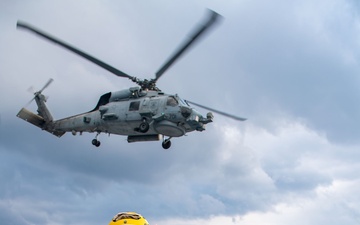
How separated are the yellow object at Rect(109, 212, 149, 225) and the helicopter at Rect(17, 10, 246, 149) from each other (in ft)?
85.6

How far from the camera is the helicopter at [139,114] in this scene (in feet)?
142

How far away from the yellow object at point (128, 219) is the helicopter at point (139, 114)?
26.1 metres

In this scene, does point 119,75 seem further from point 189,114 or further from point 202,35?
point 202,35

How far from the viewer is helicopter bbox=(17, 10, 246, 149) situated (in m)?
43.3

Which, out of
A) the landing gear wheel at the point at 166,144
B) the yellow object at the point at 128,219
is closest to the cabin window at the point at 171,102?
the landing gear wheel at the point at 166,144

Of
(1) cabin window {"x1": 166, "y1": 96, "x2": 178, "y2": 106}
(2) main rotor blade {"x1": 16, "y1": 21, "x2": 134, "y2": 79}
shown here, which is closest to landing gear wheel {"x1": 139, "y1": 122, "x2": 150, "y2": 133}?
(1) cabin window {"x1": 166, "y1": 96, "x2": 178, "y2": 106}

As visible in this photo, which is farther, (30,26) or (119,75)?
(119,75)

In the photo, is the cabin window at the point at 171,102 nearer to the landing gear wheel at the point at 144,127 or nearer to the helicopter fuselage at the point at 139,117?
the helicopter fuselage at the point at 139,117

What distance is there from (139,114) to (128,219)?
102ft

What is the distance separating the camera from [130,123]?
1804 inches

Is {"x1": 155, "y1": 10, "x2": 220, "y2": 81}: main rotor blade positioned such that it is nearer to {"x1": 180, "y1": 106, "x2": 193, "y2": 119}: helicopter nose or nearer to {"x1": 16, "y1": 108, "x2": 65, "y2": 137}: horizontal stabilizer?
{"x1": 180, "y1": 106, "x2": 193, "y2": 119}: helicopter nose

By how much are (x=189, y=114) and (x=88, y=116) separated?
11.8 meters

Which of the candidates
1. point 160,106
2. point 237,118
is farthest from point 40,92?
point 237,118

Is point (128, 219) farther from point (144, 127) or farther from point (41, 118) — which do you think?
point (41, 118)
